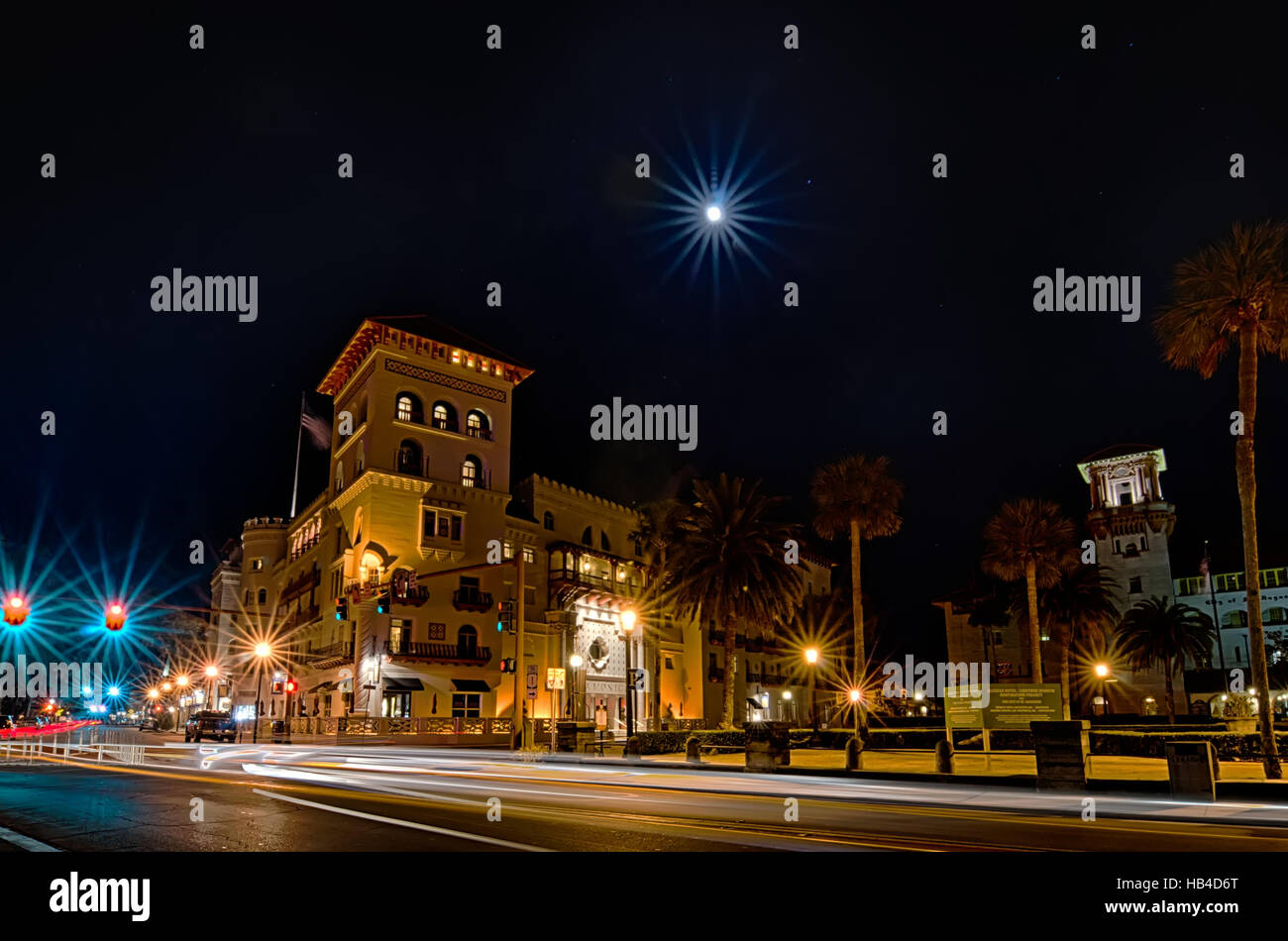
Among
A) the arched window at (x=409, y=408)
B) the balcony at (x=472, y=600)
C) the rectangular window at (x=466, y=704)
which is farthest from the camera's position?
the arched window at (x=409, y=408)

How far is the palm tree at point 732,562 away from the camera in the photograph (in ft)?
155

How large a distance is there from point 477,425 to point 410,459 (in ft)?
18.1

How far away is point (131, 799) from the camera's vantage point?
15.9 m

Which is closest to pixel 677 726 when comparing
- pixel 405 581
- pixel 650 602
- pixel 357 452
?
pixel 650 602

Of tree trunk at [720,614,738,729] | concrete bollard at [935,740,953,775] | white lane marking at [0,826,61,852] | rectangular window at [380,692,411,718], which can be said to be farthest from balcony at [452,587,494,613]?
white lane marking at [0,826,61,852]

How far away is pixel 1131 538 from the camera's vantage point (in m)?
74.3

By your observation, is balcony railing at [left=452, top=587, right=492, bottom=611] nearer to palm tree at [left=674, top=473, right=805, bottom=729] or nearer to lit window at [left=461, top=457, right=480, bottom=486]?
lit window at [left=461, top=457, right=480, bottom=486]

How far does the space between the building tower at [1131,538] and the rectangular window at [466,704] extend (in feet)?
165

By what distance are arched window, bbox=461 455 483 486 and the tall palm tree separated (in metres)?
40.9

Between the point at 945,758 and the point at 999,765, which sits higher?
the point at 945,758

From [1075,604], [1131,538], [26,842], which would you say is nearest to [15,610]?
[26,842]

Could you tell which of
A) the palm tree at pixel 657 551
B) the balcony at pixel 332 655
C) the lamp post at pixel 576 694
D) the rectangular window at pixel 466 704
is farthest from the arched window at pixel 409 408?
the lamp post at pixel 576 694

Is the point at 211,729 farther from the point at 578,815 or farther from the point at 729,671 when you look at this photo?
the point at 578,815

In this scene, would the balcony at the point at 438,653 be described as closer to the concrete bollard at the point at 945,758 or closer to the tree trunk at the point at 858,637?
the tree trunk at the point at 858,637
